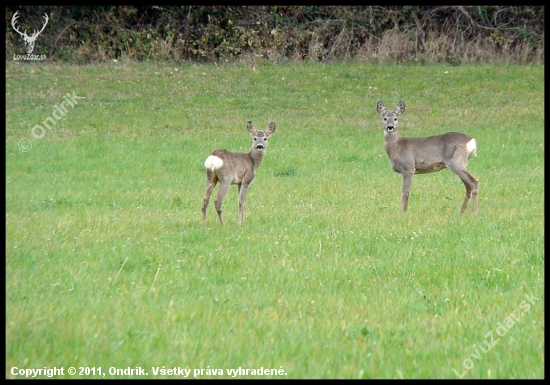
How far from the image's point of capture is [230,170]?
1040 centimetres

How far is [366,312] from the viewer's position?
5.87 m

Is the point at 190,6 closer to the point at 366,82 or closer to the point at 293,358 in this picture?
the point at 366,82

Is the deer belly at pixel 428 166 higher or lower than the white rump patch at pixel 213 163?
lower

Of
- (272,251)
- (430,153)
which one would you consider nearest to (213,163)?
(272,251)

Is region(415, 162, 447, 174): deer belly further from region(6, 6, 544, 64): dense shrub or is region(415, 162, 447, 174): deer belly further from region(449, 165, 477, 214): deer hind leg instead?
region(6, 6, 544, 64): dense shrub

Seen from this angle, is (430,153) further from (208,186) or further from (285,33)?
(285,33)

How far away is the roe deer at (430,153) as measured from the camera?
38.0 ft

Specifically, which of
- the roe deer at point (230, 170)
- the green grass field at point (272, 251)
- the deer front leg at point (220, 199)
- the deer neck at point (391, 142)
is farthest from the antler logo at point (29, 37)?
the deer front leg at point (220, 199)

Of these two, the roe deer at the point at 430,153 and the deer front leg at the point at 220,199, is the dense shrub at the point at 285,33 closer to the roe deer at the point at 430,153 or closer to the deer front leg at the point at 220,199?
the roe deer at the point at 430,153

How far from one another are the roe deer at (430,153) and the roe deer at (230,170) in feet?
6.72

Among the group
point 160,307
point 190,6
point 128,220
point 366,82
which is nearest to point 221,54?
point 190,6

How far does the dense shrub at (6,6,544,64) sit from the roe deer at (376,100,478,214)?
15884 mm

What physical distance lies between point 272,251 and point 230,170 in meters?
2.47

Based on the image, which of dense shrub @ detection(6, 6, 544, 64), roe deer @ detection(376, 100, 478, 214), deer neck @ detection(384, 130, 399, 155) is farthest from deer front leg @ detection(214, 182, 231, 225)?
dense shrub @ detection(6, 6, 544, 64)
